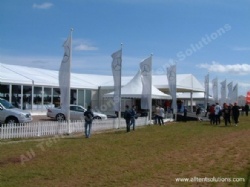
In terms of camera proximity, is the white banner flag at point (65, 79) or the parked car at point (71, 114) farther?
the parked car at point (71, 114)

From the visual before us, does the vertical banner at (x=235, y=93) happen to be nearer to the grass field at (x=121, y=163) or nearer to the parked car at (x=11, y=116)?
the parked car at (x=11, y=116)

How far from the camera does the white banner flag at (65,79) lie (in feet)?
63.8

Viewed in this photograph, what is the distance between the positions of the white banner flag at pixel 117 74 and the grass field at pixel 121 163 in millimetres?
Result: 7387

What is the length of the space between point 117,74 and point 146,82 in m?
3.74

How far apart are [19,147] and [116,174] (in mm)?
5972

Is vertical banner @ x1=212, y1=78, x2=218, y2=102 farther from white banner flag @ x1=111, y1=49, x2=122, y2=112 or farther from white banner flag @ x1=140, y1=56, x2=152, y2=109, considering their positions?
white banner flag @ x1=111, y1=49, x2=122, y2=112

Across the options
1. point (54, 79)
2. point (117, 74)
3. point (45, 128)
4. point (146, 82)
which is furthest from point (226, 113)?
point (54, 79)

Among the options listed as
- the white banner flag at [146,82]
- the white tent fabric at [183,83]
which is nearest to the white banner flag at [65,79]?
the white banner flag at [146,82]

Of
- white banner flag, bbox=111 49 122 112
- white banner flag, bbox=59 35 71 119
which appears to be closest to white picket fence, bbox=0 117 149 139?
white banner flag, bbox=59 35 71 119

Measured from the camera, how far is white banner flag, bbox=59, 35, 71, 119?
1944 cm

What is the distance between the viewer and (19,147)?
1448 centimetres

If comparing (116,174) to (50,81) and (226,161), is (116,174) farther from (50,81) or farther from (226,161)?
(50,81)

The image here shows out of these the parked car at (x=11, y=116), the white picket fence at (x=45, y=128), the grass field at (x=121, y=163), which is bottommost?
the grass field at (x=121, y=163)

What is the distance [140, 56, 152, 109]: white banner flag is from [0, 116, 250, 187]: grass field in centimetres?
1075
